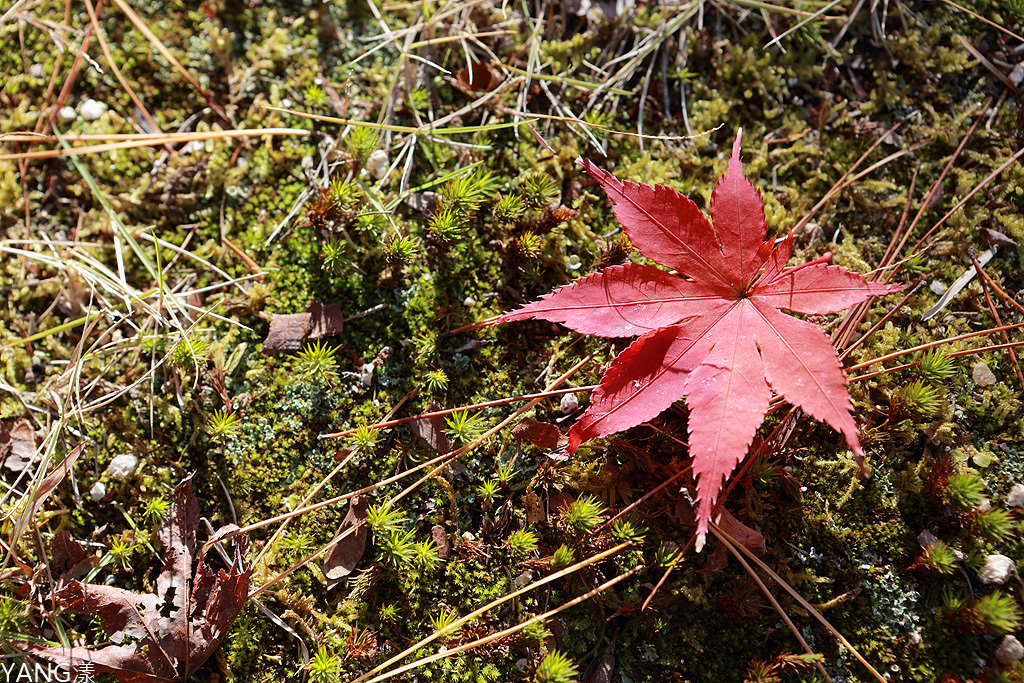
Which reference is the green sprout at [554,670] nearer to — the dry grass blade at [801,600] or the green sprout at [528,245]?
the dry grass blade at [801,600]

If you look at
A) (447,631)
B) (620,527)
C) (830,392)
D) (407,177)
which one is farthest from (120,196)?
(830,392)

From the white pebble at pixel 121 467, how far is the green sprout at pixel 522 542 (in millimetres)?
1482

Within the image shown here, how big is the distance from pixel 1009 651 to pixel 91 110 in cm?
411

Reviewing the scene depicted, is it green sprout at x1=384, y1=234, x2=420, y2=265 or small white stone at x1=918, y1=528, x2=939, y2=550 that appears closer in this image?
small white stone at x1=918, y1=528, x2=939, y2=550

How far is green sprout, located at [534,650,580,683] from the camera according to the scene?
6.19 feet

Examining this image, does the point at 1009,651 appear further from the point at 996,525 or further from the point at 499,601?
the point at 499,601

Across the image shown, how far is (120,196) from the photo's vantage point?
258 centimetres

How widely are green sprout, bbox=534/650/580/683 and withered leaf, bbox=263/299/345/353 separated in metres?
1.41

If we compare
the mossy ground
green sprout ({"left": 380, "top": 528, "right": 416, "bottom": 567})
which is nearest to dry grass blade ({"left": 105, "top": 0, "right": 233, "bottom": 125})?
the mossy ground

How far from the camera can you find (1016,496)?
2053mm

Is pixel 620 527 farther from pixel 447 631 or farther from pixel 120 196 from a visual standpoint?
pixel 120 196

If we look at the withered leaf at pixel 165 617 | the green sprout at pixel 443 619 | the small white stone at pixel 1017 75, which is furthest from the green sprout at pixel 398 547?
the small white stone at pixel 1017 75

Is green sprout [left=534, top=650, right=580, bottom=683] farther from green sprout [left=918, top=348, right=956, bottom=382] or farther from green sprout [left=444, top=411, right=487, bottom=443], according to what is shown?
green sprout [left=918, top=348, right=956, bottom=382]

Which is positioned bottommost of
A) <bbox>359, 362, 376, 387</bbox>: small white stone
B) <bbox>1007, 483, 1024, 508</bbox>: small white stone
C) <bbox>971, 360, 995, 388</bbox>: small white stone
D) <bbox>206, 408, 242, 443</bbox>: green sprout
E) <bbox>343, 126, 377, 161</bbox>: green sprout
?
<bbox>1007, 483, 1024, 508</bbox>: small white stone
